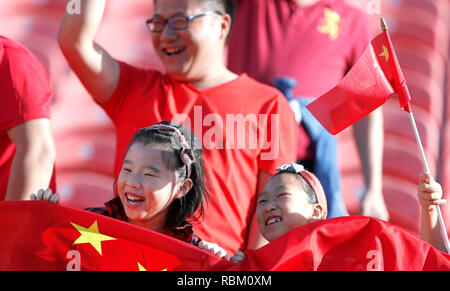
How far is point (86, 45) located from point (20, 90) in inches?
10.8

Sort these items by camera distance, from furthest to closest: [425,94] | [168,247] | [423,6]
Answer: [423,6] < [425,94] < [168,247]

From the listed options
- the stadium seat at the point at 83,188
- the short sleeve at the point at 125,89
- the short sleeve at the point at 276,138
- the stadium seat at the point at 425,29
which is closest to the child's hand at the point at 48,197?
the short sleeve at the point at 125,89

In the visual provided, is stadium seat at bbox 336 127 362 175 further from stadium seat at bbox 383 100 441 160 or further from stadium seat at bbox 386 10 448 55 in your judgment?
stadium seat at bbox 386 10 448 55

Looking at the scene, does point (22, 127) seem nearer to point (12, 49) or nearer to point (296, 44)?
point (12, 49)

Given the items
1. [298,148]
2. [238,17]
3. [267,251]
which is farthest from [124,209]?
[238,17]

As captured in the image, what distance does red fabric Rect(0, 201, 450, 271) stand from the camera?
1966mm

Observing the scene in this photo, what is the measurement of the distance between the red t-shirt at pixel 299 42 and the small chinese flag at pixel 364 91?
95 centimetres

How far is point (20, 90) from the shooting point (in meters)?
2.63

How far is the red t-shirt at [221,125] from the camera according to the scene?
8.92 ft

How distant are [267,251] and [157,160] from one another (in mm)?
561

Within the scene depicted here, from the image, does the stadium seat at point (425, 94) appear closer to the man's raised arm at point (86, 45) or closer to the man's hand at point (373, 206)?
the man's hand at point (373, 206)

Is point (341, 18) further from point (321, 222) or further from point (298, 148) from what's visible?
point (321, 222)

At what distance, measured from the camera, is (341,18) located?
3.52 meters

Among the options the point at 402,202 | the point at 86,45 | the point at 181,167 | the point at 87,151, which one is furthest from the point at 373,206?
the point at 87,151
